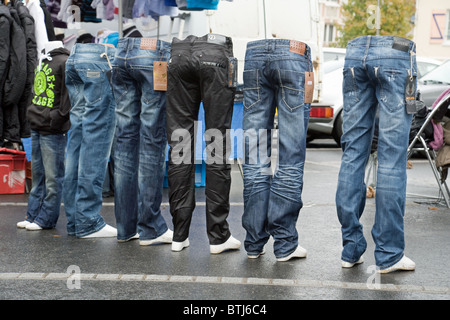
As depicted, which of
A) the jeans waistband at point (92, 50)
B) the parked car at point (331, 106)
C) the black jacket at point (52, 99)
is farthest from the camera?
the parked car at point (331, 106)

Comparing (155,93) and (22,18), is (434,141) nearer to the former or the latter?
(155,93)

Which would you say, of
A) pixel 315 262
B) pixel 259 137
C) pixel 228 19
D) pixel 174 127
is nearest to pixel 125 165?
pixel 174 127

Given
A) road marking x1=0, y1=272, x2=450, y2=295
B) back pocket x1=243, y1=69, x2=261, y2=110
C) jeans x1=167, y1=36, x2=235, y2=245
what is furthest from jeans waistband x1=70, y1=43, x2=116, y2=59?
road marking x1=0, y1=272, x2=450, y2=295

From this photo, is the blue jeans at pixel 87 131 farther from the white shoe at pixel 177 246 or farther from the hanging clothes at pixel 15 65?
the hanging clothes at pixel 15 65

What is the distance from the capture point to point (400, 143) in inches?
198

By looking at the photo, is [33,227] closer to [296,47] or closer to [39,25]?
[296,47]

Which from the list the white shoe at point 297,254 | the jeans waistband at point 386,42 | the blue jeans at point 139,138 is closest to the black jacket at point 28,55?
the blue jeans at point 139,138

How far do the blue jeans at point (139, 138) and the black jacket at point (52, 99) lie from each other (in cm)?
69

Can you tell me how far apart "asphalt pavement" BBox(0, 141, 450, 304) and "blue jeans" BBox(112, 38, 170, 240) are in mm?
208

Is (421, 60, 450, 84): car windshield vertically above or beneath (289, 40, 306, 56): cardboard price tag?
beneath

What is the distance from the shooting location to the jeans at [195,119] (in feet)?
17.9

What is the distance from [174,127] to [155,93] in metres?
0.33

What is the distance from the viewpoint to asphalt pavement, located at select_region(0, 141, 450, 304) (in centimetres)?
451

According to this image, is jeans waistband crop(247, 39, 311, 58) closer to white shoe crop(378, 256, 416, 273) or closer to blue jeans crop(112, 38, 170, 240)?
blue jeans crop(112, 38, 170, 240)
